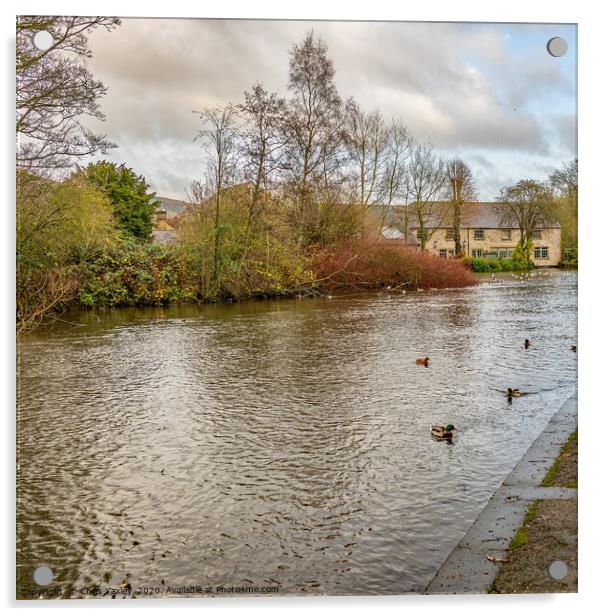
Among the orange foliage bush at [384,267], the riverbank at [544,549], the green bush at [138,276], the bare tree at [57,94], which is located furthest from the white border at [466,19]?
the green bush at [138,276]

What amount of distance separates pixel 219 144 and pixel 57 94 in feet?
4.67

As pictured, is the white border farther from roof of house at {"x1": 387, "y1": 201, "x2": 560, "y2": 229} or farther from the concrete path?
roof of house at {"x1": 387, "y1": 201, "x2": 560, "y2": 229}

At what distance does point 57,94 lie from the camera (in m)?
4.38

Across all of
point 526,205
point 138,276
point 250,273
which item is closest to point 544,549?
point 526,205

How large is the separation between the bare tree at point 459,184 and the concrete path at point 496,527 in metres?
2.42

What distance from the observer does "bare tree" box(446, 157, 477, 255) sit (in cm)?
518

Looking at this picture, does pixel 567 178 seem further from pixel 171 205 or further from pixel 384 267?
pixel 384 267

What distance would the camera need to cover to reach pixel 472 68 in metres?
4.37

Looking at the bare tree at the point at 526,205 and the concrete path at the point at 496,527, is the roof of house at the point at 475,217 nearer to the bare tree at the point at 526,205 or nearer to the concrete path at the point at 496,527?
the bare tree at the point at 526,205

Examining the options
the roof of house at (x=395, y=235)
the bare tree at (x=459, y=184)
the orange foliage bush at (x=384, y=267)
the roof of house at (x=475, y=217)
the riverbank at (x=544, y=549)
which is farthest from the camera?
the orange foliage bush at (x=384, y=267)

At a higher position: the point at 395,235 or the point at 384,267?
the point at 395,235

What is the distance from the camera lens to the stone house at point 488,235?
5027 millimetres
